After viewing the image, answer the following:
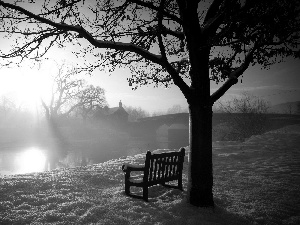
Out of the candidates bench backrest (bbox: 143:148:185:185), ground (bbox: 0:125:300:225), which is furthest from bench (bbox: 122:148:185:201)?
ground (bbox: 0:125:300:225)

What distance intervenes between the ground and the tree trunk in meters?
0.24

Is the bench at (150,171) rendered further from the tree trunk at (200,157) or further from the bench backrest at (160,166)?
the tree trunk at (200,157)

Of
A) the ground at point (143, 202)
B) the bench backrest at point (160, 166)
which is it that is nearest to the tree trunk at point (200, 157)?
the ground at point (143, 202)

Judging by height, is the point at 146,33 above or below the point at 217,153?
above

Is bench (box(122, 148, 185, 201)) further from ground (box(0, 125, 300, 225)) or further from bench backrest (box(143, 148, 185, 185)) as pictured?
ground (box(0, 125, 300, 225))

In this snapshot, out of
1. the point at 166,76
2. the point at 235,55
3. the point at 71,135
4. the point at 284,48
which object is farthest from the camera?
the point at 71,135

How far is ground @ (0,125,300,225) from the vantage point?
13.1 feet

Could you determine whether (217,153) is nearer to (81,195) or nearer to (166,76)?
(166,76)

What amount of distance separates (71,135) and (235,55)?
44.0 metres

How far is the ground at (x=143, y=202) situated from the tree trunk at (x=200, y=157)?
239 millimetres

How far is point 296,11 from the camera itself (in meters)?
4.50

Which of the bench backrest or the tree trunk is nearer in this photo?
the tree trunk

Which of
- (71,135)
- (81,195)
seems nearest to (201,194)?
(81,195)

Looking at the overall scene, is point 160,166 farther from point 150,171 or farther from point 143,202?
point 143,202
